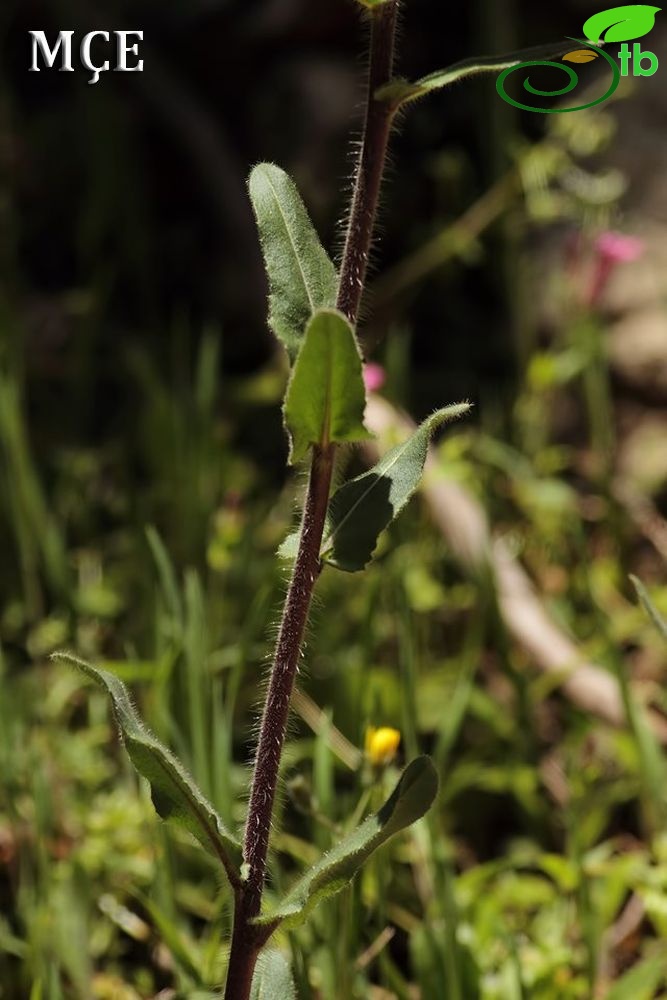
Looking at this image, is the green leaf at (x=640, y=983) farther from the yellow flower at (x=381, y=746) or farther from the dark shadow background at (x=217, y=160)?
the dark shadow background at (x=217, y=160)

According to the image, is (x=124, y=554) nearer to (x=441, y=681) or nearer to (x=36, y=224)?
(x=441, y=681)

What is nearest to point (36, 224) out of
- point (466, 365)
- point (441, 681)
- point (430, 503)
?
point (466, 365)

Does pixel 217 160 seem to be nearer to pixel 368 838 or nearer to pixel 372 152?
pixel 372 152

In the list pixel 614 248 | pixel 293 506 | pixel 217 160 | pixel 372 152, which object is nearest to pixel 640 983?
pixel 372 152

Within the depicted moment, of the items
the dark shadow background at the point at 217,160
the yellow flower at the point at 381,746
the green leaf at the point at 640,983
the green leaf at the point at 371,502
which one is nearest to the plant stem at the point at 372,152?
the green leaf at the point at 371,502

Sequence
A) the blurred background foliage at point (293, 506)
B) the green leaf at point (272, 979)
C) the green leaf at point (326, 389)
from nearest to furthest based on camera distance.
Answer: the green leaf at point (326, 389) → the green leaf at point (272, 979) → the blurred background foliage at point (293, 506)

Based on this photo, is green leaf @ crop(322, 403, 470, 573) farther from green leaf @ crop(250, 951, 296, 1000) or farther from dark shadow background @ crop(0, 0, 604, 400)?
dark shadow background @ crop(0, 0, 604, 400)
